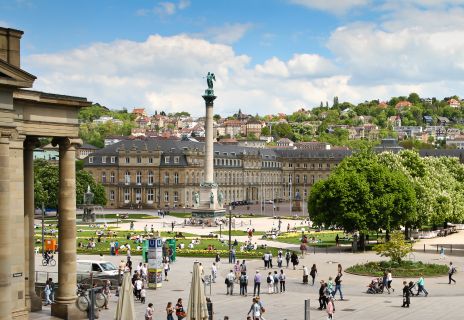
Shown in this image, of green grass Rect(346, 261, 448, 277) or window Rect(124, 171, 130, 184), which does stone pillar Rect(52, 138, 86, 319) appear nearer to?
green grass Rect(346, 261, 448, 277)

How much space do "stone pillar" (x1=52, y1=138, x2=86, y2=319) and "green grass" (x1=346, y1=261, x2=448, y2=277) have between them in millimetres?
30771

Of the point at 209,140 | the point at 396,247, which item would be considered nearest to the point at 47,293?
the point at 396,247

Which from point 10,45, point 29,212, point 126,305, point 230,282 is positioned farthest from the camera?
point 230,282

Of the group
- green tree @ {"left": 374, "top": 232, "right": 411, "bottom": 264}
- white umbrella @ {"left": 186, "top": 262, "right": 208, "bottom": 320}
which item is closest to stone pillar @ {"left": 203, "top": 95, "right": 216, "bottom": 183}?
green tree @ {"left": 374, "top": 232, "right": 411, "bottom": 264}

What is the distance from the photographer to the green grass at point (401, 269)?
193 feet

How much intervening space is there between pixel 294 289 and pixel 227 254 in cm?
2314

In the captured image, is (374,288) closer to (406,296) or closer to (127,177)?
(406,296)

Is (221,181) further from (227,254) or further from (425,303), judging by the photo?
(425,303)

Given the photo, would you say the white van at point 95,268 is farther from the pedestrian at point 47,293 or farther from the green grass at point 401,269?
the green grass at point 401,269

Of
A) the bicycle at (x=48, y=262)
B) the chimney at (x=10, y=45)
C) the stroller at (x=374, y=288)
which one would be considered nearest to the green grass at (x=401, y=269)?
the stroller at (x=374, y=288)

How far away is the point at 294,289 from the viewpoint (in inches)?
2077

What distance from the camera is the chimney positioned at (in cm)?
2805

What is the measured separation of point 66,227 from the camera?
109 feet

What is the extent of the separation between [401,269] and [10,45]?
39130 millimetres
